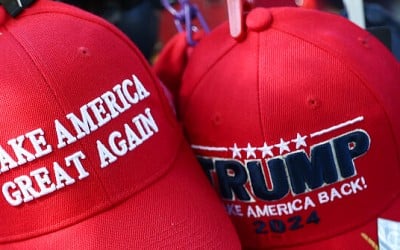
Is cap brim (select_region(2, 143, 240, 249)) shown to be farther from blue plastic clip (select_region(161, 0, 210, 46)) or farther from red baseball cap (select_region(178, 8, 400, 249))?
blue plastic clip (select_region(161, 0, 210, 46))

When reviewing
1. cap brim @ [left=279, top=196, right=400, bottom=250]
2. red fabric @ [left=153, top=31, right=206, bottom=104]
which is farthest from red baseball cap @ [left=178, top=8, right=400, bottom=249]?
red fabric @ [left=153, top=31, right=206, bottom=104]

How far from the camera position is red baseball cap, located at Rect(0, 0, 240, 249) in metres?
0.71

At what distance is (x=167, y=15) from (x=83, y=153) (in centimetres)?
52

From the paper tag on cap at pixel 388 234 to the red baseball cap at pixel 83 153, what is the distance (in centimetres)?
18

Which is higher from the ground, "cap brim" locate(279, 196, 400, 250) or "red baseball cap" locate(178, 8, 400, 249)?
"red baseball cap" locate(178, 8, 400, 249)

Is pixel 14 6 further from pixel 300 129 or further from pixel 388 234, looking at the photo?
pixel 388 234

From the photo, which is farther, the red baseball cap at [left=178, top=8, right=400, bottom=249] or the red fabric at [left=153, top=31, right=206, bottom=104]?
the red fabric at [left=153, top=31, right=206, bottom=104]

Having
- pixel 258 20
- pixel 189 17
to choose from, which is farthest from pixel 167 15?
pixel 258 20

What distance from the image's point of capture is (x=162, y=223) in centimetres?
75

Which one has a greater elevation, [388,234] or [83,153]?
[83,153]

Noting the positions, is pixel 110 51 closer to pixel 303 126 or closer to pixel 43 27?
pixel 43 27

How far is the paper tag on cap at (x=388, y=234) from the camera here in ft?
2.73

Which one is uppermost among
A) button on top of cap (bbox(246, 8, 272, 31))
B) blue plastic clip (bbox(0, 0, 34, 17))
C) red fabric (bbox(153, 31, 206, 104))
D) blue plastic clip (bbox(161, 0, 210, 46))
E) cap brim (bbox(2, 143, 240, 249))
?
blue plastic clip (bbox(0, 0, 34, 17))

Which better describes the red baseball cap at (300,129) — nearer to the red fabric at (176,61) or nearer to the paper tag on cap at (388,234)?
the paper tag on cap at (388,234)
